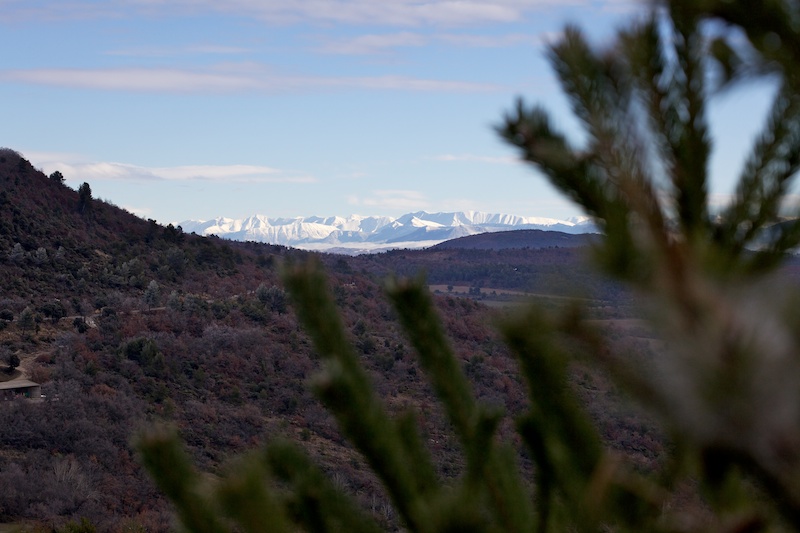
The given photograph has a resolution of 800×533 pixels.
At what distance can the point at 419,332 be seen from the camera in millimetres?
1750

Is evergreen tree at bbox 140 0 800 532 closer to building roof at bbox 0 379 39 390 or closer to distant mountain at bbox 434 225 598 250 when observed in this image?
building roof at bbox 0 379 39 390

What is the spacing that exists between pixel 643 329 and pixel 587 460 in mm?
682

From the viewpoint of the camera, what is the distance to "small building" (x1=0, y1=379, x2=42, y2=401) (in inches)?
776

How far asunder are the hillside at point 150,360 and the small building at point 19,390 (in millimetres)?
260

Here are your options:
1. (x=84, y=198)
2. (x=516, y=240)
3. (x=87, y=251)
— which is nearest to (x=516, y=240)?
(x=516, y=240)

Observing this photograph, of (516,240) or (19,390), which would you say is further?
(516,240)

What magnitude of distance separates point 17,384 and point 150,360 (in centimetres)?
413

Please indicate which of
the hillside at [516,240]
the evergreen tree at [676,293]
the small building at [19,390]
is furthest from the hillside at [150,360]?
the hillside at [516,240]

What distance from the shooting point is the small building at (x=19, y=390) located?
19703 mm

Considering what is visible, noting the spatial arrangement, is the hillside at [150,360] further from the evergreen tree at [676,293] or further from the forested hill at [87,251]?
the evergreen tree at [676,293]

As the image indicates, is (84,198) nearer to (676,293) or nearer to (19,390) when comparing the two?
(19,390)

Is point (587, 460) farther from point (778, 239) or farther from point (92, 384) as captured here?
point (92, 384)

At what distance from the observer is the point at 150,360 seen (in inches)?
934

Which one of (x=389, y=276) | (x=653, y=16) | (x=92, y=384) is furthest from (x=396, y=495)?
(x=92, y=384)
